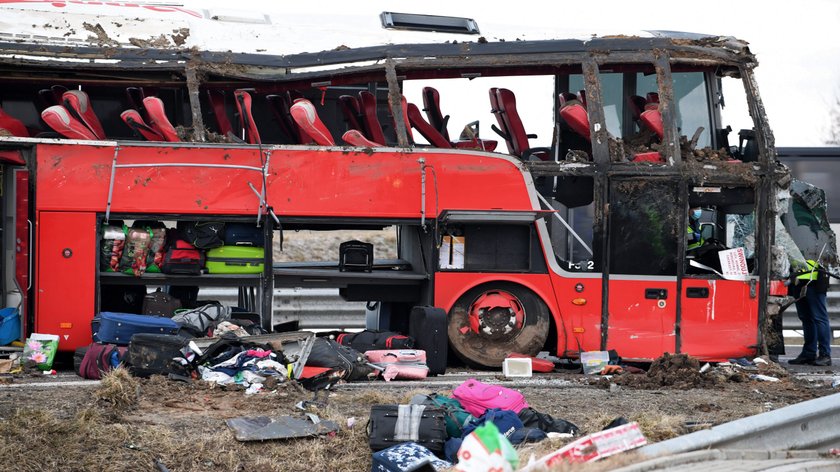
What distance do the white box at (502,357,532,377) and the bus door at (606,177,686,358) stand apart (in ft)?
3.17

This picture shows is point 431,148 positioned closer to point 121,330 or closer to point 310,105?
point 310,105

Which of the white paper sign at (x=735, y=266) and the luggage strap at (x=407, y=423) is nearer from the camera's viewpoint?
the luggage strap at (x=407, y=423)

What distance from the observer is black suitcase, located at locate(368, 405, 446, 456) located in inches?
288

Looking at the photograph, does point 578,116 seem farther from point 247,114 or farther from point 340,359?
point 340,359

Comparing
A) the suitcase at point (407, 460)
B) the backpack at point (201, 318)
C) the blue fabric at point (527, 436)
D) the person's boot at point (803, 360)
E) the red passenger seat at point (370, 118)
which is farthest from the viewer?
the person's boot at point (803, 360)

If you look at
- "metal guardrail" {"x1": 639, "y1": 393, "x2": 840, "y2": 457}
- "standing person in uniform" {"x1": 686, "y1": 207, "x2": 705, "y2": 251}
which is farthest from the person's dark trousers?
"metal guardrail" {"x1": 639, "y1": 393, "x2": 840, "y2": 457}

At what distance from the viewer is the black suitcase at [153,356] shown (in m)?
9.79

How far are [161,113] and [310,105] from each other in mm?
1472

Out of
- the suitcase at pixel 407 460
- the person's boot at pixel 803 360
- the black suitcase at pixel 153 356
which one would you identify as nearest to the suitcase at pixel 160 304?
the black suitcase at pixel 153 356

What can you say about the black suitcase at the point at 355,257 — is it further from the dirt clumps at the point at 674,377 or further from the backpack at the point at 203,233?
the dirt clumps at the point at 674,377

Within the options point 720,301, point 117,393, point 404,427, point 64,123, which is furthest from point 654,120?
point 117,393

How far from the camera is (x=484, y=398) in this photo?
27.3ft

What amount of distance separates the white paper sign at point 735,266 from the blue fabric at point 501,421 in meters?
4.64

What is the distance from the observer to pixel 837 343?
56.6 ft
